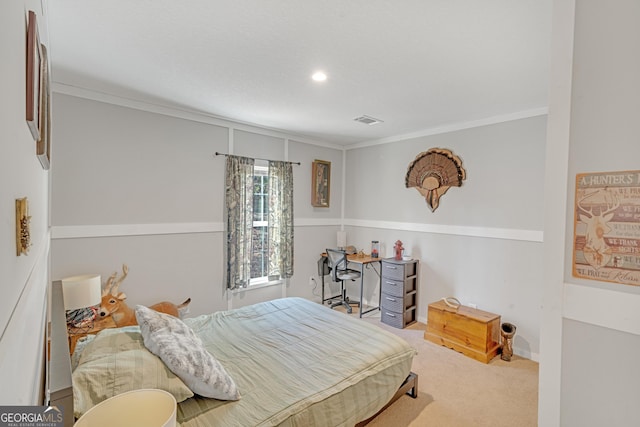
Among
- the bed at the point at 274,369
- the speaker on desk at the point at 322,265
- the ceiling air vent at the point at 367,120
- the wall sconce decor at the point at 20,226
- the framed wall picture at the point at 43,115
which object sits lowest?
the bed at the point at 274,369

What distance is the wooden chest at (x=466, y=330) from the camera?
3053 mm

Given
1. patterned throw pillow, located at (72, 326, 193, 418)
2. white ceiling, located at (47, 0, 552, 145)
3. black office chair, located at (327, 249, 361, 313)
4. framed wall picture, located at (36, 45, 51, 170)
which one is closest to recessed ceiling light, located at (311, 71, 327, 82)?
white ceiling, located at (47, 0, 552, 145)

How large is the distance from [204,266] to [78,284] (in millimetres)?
1315

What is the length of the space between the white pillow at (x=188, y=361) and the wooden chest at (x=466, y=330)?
257 cm

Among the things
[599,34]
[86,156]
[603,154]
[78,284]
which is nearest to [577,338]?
[603,154]

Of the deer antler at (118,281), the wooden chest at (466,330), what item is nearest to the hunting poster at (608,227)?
the wooden chest at (466,330)

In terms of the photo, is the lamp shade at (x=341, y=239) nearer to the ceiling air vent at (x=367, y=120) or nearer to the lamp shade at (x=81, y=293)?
the ceiling air vent at (x=367, y=120)

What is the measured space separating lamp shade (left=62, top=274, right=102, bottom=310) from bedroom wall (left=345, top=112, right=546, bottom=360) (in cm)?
357

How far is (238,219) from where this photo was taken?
12.3 feet

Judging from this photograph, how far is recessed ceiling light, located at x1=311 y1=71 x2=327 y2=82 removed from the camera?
2337mm

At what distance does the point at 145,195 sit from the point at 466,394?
144 inches

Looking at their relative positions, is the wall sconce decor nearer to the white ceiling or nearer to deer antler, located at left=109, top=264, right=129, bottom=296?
the white ceiling

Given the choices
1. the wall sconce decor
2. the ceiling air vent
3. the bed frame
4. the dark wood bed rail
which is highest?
the ceiling air vent

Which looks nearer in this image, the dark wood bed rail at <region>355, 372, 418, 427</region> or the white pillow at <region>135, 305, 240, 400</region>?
the white pillow at <region>135, 305, 240, 400</region>
